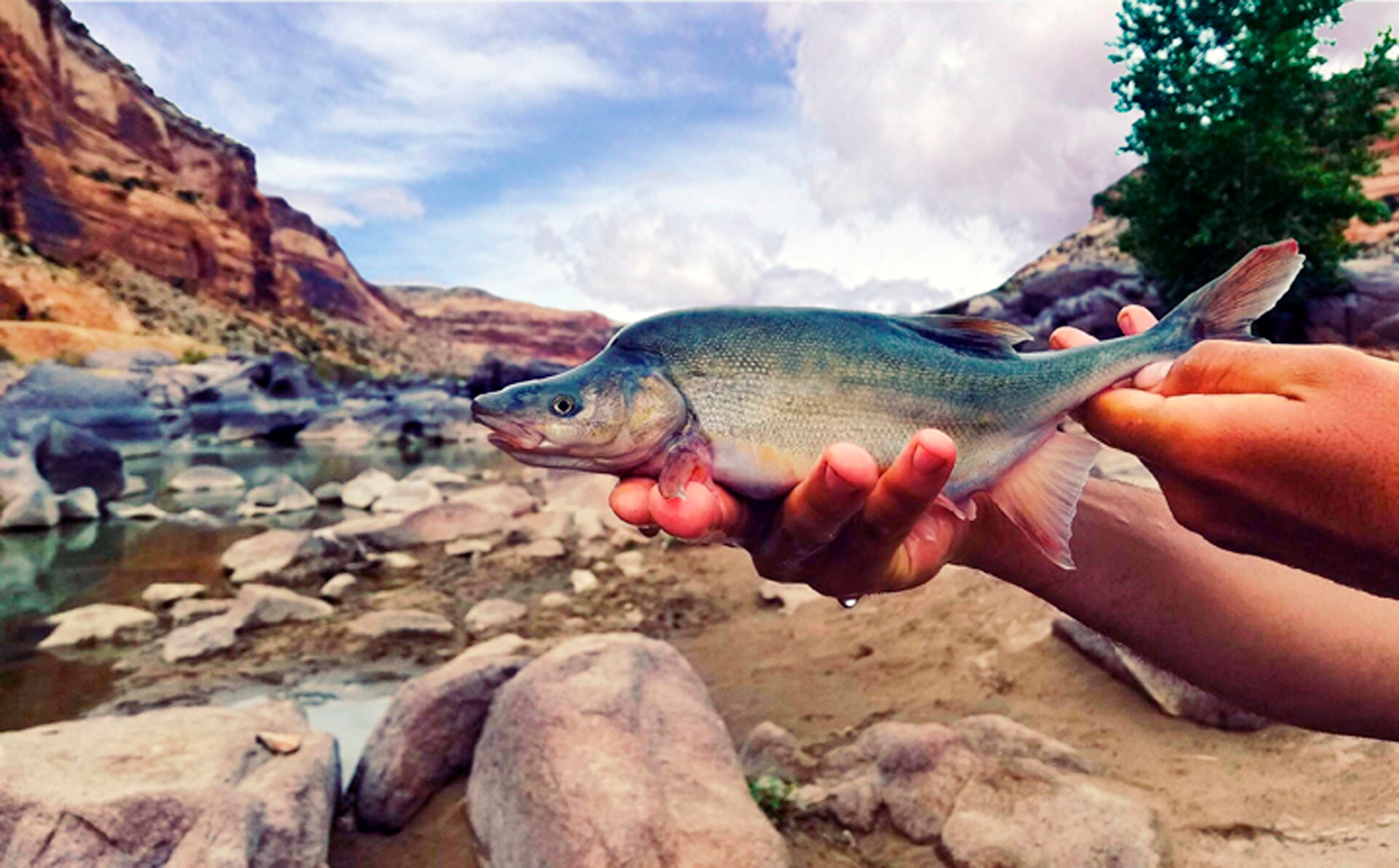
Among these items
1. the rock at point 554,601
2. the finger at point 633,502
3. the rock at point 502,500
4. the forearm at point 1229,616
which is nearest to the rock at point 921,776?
the forearm at point 1229,616

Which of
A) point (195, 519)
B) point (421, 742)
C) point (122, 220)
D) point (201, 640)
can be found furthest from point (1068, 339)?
point (122, 220)

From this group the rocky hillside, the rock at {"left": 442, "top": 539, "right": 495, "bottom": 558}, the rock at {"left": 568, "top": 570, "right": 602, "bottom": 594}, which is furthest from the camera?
the rocky hillside

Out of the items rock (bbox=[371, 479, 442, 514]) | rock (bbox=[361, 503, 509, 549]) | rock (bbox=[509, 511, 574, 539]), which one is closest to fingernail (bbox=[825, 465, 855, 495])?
rock (bbox=[509, 511, 574, 539])

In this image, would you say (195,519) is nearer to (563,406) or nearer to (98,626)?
(98,626)

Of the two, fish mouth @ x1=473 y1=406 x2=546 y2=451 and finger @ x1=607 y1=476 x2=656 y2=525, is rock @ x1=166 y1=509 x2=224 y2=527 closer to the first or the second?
fish mouth @ x1=473 y1=406 x2=546 y2=451

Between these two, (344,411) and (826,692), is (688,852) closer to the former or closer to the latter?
(826,692)

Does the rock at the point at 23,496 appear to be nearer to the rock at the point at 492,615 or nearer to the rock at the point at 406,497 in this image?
the rock at the point at 406,497
